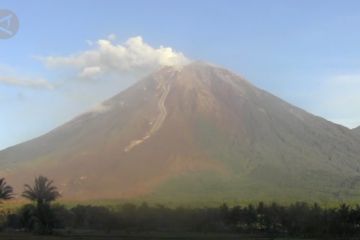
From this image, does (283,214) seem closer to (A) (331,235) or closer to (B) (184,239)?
(A) (331,235)

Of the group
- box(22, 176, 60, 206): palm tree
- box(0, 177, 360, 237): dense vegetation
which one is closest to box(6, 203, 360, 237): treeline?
box(0, 177, 360, 237): dense vegetation

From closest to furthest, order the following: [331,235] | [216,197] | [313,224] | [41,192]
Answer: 1. [41,192]
2. [331,235]
3. [313,224]
4. [216,197]

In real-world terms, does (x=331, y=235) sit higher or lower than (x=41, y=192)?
lower

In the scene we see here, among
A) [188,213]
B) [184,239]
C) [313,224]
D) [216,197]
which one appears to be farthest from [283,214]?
[216,197]

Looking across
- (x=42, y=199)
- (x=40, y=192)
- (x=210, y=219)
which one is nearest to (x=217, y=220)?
(x=210, y=219)

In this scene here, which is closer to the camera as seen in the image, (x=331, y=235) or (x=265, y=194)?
(x=331, y=235)

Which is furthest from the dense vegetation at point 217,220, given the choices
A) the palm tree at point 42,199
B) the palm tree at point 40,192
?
the palm tree at point 40,192

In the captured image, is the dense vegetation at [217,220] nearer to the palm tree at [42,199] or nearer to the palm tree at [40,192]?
the palm tree at [42,199]

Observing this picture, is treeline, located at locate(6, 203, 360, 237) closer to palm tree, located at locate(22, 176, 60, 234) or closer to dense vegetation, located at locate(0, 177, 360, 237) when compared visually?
dense vegetation, located at locate(0, 177, 360, 237)

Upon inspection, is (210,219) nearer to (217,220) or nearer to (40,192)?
(217,220)
